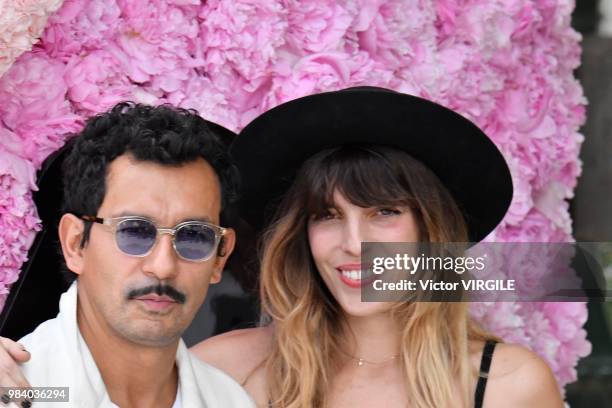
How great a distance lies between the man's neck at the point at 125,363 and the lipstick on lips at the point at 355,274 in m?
0.55

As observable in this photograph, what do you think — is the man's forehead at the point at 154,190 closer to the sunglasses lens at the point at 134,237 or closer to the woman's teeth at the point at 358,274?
the sunglasses lens at the point at 134,237

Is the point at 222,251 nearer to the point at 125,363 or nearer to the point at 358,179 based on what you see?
the point at 125,363

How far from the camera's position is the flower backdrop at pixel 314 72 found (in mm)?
2941

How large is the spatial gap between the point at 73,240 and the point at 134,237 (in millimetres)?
182

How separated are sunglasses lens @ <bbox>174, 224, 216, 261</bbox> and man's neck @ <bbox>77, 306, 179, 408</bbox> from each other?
0.72 feet

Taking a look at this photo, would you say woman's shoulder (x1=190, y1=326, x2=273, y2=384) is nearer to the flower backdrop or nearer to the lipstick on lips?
the lipstick on lips

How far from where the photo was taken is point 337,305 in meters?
3.16

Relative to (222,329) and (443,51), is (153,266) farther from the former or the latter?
(443,51)

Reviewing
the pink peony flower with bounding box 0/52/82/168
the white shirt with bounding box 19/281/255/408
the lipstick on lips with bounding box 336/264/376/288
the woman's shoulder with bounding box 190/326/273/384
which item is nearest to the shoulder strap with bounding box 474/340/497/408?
the lipstick on lips with bounding box 336/264/376/288

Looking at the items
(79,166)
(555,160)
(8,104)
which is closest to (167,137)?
(79,166)

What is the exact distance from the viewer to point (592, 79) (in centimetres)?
445

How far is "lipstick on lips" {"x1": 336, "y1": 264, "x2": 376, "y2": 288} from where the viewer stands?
2.89m

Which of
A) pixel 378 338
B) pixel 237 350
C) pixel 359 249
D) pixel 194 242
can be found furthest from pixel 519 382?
pixel 194 242

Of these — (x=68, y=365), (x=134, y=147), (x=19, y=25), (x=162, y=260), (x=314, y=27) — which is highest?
(x=314, y=27)
